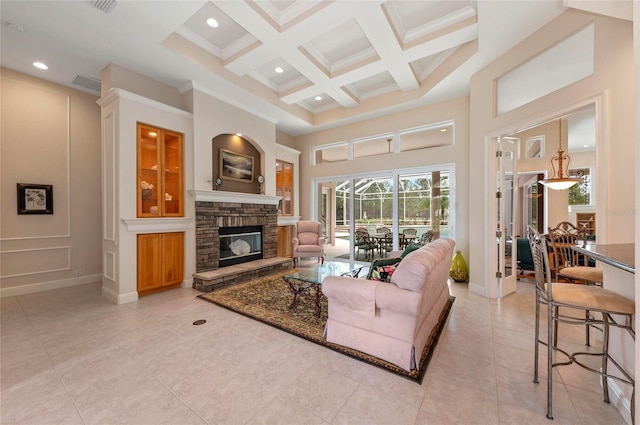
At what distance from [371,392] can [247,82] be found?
4.96m

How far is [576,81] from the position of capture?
2.61 meters

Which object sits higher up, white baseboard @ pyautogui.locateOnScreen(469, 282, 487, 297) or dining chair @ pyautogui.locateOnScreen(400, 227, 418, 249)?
dining chair @ pyautogui.locateOnScreen(400, 227, 418, 249)

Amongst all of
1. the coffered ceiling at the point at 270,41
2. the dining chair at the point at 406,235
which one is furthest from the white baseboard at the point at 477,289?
the coffered ceiling at the point at 270,41

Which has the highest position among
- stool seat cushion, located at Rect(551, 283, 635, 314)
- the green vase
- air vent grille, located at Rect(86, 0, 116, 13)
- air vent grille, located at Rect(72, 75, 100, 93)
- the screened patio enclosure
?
air vent grille, located at Rect(86, 0, 116, 13)

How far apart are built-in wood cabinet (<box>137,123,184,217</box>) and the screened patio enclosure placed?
3782mm

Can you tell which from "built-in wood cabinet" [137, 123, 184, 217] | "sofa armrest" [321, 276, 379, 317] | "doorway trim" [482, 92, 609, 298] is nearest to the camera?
"sofa armrest" [321, 276, 379, 317]

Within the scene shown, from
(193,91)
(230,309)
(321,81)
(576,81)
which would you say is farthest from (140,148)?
(576,81)

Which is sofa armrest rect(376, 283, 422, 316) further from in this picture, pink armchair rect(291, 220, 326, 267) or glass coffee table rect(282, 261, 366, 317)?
pink armchair rect(291, 220, 326, 267)

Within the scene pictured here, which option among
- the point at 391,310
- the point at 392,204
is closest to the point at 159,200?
Answer: the point at 391,310

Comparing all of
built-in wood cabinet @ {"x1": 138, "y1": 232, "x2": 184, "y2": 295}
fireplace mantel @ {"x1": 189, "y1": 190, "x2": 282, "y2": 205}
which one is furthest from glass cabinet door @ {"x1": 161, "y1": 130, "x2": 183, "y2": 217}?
built-in wood cabinet @ {"x1": 138, "y1": 232, "x2": 184, "y2": 295}

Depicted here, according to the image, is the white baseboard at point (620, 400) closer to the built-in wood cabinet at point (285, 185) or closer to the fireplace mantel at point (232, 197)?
the fireplace mantel at point (232, 197)

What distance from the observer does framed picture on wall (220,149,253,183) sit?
4.96 m

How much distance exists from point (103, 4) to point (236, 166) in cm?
289

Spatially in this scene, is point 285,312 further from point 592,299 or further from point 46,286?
point 46,286
